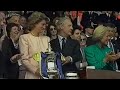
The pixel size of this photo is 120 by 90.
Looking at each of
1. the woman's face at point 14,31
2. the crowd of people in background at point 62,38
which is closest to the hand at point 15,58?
the crowd of people in background at point 62,38

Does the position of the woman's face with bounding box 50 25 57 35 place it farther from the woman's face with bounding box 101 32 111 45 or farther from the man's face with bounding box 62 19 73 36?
the woman's face with bounding box 101 32 111 45

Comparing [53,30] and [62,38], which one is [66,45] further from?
[53,30]

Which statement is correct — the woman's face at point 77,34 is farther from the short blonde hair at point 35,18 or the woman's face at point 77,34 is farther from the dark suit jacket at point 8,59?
the dark suit jacket at point 8,59

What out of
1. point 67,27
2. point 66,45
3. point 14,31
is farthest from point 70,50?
point 14,31

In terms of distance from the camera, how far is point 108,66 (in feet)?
15.2

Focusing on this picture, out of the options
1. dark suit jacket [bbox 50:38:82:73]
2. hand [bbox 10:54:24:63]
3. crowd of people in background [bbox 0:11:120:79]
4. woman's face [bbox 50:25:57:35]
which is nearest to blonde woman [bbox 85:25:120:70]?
crowd of people in background [bbox 0:11:120:79]

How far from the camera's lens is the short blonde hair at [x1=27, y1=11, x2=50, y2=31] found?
4656 millimetres

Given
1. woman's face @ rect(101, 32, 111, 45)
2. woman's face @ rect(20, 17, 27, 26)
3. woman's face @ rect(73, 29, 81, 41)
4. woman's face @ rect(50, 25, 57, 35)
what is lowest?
woman's face @ rect(101, 32, 111, 45)

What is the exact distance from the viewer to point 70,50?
15.3 ft

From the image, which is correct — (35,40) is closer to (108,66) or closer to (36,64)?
(36,64)

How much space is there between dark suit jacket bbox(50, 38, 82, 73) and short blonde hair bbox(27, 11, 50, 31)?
0.32 meters
